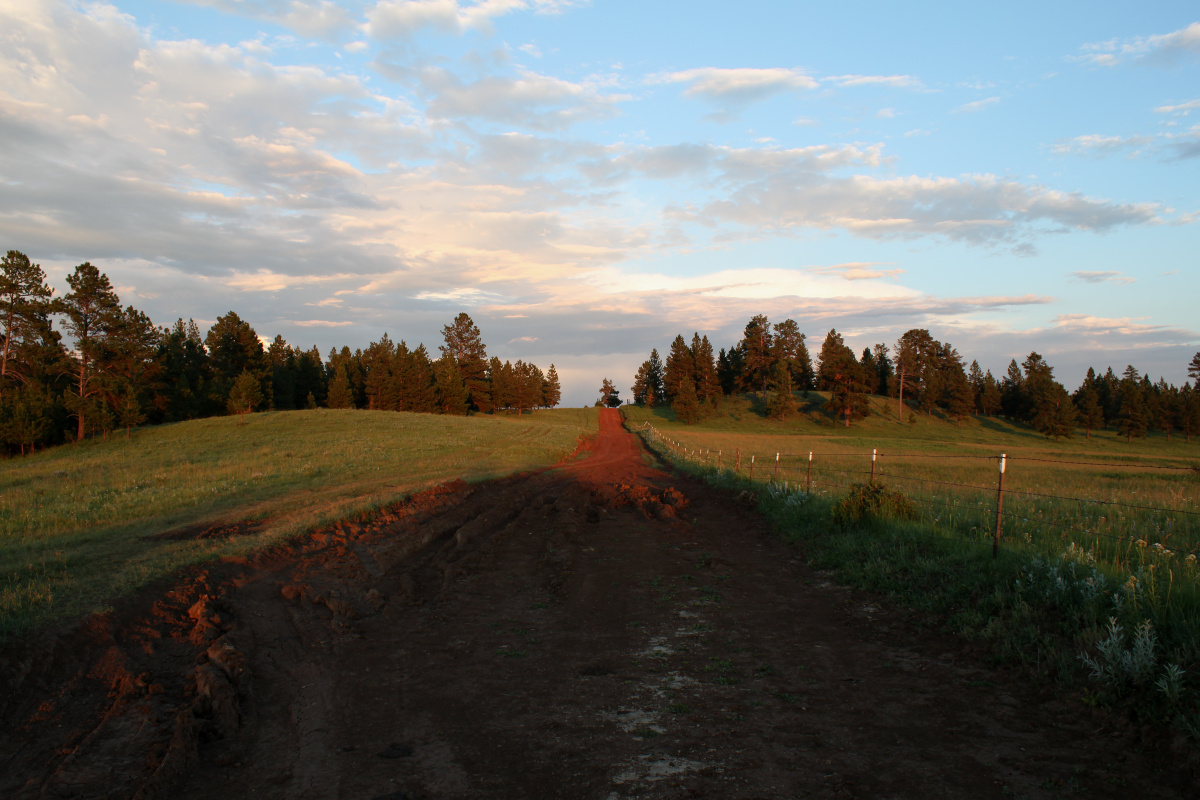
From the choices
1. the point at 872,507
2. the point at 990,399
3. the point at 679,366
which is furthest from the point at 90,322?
the point at 990,399

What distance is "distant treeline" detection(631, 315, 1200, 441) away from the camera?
8088cm

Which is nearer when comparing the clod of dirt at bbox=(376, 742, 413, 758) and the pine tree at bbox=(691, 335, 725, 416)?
the clod of dirt at bbox=(376, 742, 413, 758)

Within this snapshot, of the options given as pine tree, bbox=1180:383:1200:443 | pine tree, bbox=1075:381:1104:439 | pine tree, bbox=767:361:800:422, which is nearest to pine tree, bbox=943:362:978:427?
pine tree, bbox=1075:381:1104:439

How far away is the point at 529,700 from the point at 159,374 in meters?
69.6

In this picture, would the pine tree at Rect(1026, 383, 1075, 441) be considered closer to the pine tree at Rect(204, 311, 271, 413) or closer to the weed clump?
the weed clump

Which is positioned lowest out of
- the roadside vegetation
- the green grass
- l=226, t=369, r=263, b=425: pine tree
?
the green grass

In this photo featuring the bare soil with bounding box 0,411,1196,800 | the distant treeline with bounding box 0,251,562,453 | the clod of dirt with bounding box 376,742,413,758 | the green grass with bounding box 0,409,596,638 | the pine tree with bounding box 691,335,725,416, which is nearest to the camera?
the bare soil with bounding box 0,411,1196,800

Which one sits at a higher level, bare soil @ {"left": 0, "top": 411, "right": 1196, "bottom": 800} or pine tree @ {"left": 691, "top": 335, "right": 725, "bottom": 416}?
pine tree @ {"left": 691, "top": 335, "right": 725, "bottom": 416}

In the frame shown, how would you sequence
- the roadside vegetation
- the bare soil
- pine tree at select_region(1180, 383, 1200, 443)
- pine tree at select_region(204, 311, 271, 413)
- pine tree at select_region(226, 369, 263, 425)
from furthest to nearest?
pine tree at select_region(1180, 383, 1200, 443)
pine tree at select_region(204, 311, 271, 413)
pine tree at select_region(226, 369, 263, 425)
the roadside vegetation
the bare soil

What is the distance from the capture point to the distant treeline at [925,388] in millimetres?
80875

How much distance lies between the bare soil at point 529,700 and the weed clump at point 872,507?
2.88 meters

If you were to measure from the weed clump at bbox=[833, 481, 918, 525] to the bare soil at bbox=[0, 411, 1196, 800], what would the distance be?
2.88 meters

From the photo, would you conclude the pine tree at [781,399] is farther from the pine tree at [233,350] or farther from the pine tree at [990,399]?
the pine tree at [233,350]

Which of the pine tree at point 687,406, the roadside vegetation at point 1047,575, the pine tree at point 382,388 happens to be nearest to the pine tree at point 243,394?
the pine tree at point 382,388
